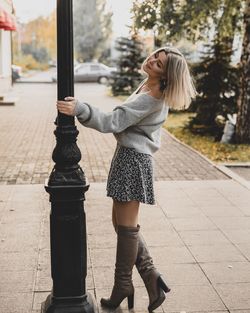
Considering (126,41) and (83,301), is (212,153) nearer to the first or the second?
(83,301)

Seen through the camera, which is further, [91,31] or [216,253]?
[91,31]

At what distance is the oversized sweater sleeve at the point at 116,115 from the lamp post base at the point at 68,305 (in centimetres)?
127

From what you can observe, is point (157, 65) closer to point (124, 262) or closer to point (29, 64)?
point (124, 262)

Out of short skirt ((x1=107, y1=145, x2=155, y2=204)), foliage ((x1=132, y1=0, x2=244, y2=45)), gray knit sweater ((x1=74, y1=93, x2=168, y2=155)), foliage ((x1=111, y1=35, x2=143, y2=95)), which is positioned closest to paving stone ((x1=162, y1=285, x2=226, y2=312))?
short skirt ((x1=107, y1=145, x2=155, y2=204))

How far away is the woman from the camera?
10.8 ft

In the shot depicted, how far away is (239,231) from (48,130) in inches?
354

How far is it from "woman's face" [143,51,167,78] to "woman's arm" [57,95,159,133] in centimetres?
20

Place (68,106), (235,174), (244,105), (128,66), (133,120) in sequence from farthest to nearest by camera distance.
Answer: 1. (128,66)
2. (244,105)
3. (235,174)
4. (133,120)
5. (68,106)

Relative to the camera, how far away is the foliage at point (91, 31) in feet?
178

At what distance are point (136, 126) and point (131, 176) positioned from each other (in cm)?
35

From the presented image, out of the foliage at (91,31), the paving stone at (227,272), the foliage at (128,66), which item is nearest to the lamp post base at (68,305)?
the paving stone at (227,272)

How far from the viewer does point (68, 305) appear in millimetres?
3635

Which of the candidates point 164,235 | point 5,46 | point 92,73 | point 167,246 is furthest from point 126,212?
point 92,73

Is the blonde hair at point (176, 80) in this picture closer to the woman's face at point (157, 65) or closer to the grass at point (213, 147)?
the woman's face at point (157, 65)
